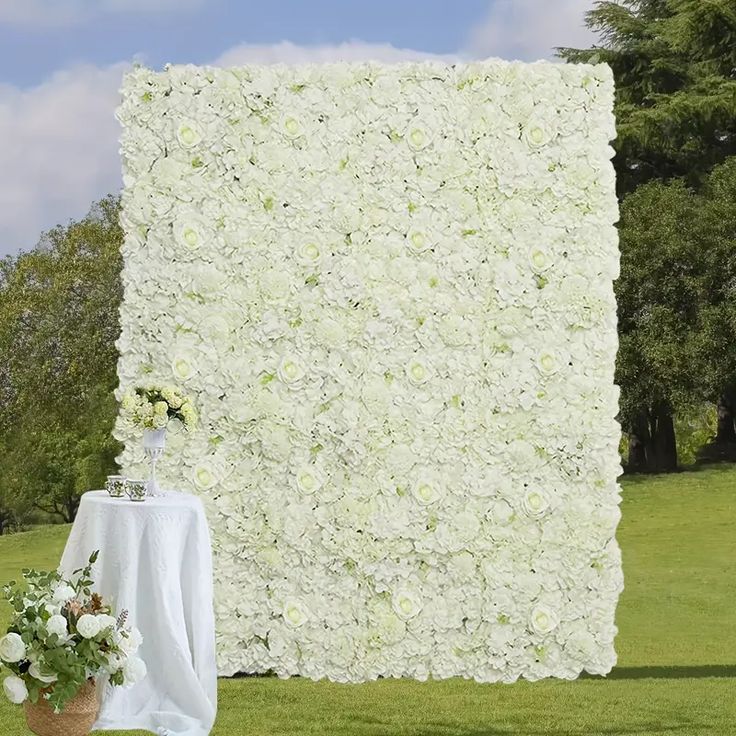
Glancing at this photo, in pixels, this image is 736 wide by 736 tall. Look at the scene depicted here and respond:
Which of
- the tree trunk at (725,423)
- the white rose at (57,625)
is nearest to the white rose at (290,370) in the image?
the white rose at (57,625)

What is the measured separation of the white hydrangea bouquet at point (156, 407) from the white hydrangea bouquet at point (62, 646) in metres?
0.74

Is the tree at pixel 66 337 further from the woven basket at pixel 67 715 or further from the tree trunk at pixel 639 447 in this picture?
the woven basket at pixel 67 715

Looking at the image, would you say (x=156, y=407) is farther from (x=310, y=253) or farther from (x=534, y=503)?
(x=534, y=503)

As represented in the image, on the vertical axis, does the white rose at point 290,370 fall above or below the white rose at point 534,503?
above

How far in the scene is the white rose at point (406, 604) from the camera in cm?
563

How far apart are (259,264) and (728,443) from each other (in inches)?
515

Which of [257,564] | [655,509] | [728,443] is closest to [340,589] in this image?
[257,564]

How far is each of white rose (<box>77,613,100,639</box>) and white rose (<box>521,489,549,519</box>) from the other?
2309mm

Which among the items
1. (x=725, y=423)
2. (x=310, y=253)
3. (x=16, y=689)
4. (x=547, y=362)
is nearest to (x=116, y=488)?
(x=16, y=689)

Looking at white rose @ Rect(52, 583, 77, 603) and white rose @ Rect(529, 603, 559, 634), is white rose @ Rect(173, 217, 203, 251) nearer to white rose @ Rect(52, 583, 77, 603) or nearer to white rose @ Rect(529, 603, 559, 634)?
white rose @ Rect(52, 583, 77, 603)

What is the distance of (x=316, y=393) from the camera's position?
5590mm

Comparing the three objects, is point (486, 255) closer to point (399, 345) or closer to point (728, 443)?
point (399, 345)

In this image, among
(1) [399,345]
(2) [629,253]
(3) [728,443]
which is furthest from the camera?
(3) [728,443]

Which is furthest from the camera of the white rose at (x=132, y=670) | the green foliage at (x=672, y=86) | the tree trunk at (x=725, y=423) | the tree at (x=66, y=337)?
the tree trunk at (x=725, y=423)
